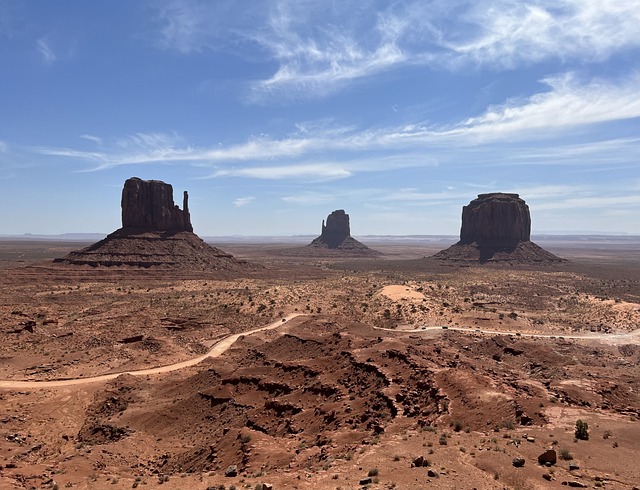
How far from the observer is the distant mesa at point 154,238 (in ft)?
333

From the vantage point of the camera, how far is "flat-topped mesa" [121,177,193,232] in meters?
112

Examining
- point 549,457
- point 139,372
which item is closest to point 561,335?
point 549,457

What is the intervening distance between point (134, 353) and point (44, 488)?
24.4 metres

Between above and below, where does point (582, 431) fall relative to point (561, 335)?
above

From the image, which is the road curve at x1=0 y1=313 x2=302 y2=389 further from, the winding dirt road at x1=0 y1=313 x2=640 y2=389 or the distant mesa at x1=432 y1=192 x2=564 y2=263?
the distant mesa at x1=432 y1=192 x2=564 y2=263

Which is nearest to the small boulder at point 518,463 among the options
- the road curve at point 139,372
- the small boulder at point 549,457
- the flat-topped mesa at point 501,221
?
the small boulder at point 549,457

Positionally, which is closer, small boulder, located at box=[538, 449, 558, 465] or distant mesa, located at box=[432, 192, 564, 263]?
small boulder, located at box=[538, 449, 558, 465]

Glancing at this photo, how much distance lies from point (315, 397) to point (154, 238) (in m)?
96.1

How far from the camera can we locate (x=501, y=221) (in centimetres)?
15138

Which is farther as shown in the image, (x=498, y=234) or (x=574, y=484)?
(x=498, y=234)

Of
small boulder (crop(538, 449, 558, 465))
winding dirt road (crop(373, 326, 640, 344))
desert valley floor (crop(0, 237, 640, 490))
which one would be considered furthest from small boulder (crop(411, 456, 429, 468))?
winding dirt road (crop(373, 326, 640, 344))

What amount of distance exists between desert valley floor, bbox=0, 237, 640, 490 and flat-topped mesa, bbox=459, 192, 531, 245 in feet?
307

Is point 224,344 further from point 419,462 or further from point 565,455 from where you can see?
point 565,455

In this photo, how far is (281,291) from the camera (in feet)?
242
